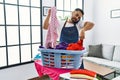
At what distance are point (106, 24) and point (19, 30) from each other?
2.34 m

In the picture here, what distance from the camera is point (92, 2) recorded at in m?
4.21

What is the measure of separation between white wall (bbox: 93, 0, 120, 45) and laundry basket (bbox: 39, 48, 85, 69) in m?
2.84

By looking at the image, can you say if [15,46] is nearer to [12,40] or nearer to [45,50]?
[12,40]

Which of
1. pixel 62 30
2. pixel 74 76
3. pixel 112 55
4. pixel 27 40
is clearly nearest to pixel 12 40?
pixel 27 40

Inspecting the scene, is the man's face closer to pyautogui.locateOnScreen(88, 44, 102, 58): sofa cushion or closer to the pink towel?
the pink towel

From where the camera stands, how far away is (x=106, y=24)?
13.0 ft

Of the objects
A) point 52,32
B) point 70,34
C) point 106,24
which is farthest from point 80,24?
point 106,24

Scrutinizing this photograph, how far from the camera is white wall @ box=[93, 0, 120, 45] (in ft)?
12.3

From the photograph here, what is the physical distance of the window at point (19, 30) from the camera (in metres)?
2.52

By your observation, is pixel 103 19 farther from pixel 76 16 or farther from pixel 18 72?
pixel 76 16

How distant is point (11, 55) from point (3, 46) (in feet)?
0.84

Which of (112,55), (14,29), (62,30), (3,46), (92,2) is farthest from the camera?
(92,2)

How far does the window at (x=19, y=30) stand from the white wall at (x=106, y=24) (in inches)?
73.1

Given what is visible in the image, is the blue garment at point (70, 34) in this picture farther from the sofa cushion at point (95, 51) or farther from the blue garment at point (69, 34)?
the sofa cushion at point (95, 51)
